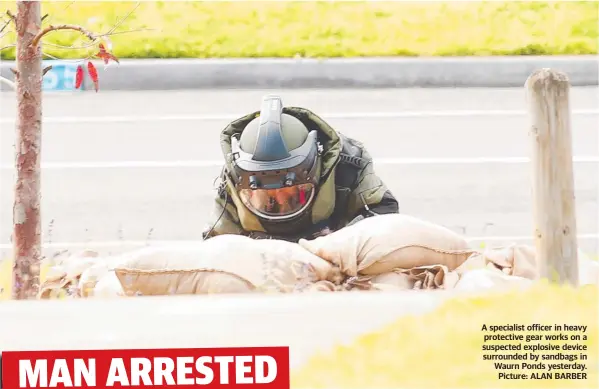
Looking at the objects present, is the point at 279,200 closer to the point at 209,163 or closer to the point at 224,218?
the point at 224,218

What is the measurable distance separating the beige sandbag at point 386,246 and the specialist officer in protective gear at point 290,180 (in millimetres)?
136

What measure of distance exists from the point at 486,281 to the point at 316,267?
1.73 feet

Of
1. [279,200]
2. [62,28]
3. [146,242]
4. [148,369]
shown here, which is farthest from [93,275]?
[62,28]

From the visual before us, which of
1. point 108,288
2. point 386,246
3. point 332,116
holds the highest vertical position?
point 332,116

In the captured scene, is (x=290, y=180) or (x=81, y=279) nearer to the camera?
(x=290, y=180)

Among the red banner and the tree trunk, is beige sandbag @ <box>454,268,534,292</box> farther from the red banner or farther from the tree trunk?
the tree trunk

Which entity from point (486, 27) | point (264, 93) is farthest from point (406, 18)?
point (264, 93)

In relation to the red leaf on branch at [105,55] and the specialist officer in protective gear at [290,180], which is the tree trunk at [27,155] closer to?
the red leaf on branch at [105,55]

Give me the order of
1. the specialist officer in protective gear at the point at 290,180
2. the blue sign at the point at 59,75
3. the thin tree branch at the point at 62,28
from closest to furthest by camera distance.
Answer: the thin tree branch at the point at 62,28 → the specialist officer in protective gear at the point at 290,180 → the blue sign at the point at 59,75

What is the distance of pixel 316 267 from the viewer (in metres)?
3.09

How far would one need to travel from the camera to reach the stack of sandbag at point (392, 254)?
3.08 metres

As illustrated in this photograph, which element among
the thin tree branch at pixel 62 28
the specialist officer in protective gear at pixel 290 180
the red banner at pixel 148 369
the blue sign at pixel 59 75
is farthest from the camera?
the blue sign at pixel 59 75

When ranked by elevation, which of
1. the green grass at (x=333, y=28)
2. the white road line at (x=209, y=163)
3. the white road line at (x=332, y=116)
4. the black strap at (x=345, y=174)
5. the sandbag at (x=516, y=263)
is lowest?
the sandbag at (x=516, y=263)

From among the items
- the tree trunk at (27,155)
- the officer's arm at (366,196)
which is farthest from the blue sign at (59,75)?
the officer's arm at (366,196)
